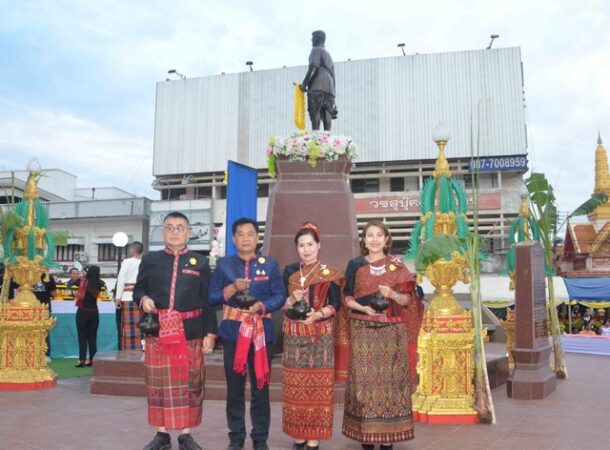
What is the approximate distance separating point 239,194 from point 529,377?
5.33m

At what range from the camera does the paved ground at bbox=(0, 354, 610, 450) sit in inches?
179

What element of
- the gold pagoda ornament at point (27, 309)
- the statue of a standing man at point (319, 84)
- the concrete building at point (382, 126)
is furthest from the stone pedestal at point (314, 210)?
the concrete building at point (382, 126)

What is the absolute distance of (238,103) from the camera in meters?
34.4

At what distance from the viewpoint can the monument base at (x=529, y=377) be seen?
671cm

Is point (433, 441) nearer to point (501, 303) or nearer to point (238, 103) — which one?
point (501, 303)

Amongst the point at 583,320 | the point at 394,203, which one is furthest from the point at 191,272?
the point at 394,203

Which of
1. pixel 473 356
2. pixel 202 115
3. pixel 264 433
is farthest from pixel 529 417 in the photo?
pixel 202 115

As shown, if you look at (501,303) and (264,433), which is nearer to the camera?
(264,433)

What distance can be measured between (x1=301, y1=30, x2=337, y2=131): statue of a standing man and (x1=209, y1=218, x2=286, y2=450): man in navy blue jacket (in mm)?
4945

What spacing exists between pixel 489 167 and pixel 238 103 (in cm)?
1448

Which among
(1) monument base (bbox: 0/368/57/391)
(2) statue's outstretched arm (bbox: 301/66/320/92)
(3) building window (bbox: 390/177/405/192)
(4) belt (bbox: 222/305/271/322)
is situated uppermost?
(3) building window (bbox: 390/177/405/192)

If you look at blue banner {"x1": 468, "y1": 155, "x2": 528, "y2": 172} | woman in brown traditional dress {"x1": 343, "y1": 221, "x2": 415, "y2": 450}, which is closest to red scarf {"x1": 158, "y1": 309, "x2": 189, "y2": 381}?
woman in brown traditional dress {"x1": 343, "y1": 221, "x2": 415, "y2": 450}

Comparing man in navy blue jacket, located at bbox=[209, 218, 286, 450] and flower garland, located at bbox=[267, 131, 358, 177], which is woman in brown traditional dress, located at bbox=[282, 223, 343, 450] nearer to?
man in navy blue jacket, located at bbox=[209, 218, 286, 450]

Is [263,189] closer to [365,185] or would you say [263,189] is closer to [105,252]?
[365,185]
